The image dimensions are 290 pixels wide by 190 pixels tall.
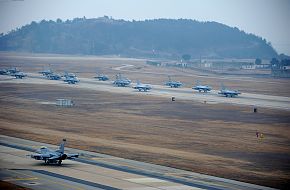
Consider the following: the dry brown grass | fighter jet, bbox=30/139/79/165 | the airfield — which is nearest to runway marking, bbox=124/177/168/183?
the airfield

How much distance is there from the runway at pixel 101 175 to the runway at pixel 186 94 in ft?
214

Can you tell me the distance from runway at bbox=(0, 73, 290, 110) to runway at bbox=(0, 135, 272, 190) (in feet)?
214

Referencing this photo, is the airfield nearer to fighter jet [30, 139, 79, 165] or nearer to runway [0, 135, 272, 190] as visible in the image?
runway [0, 135, 272, 190]

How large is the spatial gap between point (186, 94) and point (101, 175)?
90.8 metres

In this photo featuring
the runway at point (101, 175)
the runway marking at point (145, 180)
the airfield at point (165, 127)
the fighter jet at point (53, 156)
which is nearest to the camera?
the runway at point (101, 175)

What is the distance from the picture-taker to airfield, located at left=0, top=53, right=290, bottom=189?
222ft

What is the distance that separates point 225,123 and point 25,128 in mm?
35063

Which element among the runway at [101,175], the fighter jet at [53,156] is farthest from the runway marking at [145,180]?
the fighter jet at [53,156]

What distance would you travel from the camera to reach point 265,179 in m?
61.4

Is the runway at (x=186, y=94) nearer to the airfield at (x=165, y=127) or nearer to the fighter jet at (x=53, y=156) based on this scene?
the airfield at (x=165, y=127)

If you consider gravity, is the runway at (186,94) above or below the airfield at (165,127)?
above

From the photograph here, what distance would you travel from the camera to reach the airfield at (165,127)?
222 feet

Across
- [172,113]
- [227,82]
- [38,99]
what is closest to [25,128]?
[172,113]

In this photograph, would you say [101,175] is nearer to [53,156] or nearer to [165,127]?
[53,156]
